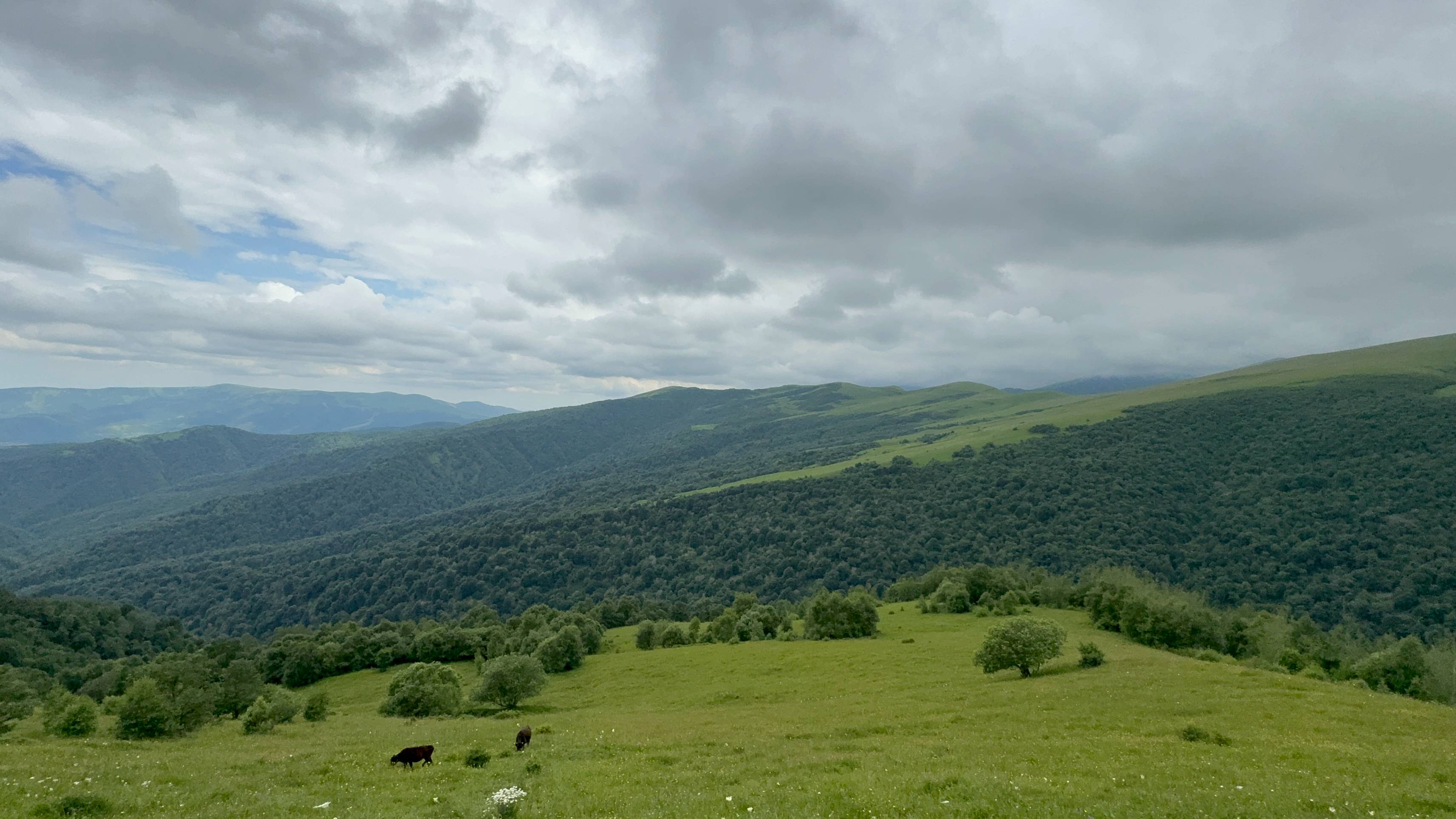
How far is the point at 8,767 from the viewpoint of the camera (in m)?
19.4

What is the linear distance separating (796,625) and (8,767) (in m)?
79.8

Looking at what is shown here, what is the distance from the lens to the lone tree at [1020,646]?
45.8 m

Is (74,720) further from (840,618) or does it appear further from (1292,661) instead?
(1292,661)

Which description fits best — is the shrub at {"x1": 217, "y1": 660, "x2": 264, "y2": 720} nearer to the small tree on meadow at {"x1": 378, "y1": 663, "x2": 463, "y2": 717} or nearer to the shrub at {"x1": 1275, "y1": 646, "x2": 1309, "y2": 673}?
A: the small tree on meadow at {"x1": 378, "y1": 663, "x2": 463, "y2": 717}

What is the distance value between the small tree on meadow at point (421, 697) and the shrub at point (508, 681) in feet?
4.17

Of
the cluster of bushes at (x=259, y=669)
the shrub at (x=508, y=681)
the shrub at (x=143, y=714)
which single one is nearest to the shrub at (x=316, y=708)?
the cluster of bushes at (x=259, y=669)

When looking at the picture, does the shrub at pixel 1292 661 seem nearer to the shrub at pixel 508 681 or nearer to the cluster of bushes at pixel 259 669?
the shrub at pixel 508 681

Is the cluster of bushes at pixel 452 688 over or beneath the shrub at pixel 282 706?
beneath

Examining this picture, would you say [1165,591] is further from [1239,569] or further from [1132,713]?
[1239,569]

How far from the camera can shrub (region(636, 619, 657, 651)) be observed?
8631cm

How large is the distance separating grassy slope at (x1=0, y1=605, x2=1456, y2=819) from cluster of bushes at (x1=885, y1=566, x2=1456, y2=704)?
15.9 metres

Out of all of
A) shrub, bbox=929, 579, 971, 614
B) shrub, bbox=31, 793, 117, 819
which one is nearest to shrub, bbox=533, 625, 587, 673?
shrub, bbox=929, 579, 971, 614

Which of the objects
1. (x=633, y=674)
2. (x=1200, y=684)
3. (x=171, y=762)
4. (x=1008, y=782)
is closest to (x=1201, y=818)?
(x=1008, y=782)

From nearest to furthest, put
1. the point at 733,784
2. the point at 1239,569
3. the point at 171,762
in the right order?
the point at 733,784 → the point at 171,762 → the point at 1239,569
